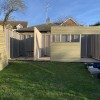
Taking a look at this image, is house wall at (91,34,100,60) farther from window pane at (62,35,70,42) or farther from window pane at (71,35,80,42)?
window pane at (62,35,70,42)

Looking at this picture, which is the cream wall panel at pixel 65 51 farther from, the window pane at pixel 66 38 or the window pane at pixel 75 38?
the window pane at pixel 75 38

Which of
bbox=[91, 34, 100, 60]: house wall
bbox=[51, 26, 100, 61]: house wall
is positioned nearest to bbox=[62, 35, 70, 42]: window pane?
bbox=[51, 26, 100, 61]: house wall

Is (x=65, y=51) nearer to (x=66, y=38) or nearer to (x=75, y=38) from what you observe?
(x=66, y=38)

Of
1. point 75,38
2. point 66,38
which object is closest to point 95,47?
point 75,38

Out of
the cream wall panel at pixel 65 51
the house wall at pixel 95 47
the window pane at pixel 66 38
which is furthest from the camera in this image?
the house wall at pixel 95 47

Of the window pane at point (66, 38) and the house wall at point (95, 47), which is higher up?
the window pane at point (66, 38)

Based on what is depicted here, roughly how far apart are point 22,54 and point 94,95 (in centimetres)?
2030

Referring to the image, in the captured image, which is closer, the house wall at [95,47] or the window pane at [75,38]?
the window pane at [75,38]

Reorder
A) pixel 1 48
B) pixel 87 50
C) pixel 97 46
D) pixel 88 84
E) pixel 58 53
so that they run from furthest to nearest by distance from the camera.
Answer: pixel 87 50
pixel 97 46
pixel 58 53
pixel 1 48
pixel 88 84

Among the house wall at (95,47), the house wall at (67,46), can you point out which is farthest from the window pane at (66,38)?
the house wall at (95,47)

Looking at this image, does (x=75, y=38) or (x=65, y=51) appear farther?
(x=75, y=38)

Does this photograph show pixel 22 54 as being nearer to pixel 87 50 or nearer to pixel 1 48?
pixel 87 50

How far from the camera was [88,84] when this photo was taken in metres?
9.62

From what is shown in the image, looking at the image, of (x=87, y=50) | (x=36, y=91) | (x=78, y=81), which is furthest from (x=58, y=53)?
(x=36, y=91)
